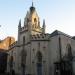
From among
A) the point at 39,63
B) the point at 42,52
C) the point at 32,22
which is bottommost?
the point at 39,63

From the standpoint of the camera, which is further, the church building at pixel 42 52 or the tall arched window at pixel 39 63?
the tall arched window at pixel 39 63

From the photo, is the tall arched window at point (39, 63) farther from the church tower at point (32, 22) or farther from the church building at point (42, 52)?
the church tower at point (32, 22)

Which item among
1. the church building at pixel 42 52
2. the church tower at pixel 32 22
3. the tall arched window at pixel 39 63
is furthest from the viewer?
the church tower at pixel 32 22

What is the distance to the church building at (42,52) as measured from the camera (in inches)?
1271

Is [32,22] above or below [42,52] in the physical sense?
above

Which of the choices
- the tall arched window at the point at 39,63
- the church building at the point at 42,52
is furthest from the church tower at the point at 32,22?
the tall arched window at the point at 39,63

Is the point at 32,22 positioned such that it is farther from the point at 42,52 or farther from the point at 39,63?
the point at 39,63

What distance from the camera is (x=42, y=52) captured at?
34.2 m

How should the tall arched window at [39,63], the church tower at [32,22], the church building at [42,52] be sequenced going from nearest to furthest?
the church building at [42,52] → the tall arched window at [39,63] → the church tower at [32,22]

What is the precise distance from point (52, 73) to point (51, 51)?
3943 mm

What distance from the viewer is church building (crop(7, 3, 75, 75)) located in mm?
32281

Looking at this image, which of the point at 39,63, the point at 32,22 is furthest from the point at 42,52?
the point at 32,22

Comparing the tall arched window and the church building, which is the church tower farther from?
the tall arched window

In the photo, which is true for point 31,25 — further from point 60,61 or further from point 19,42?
point 60,61
